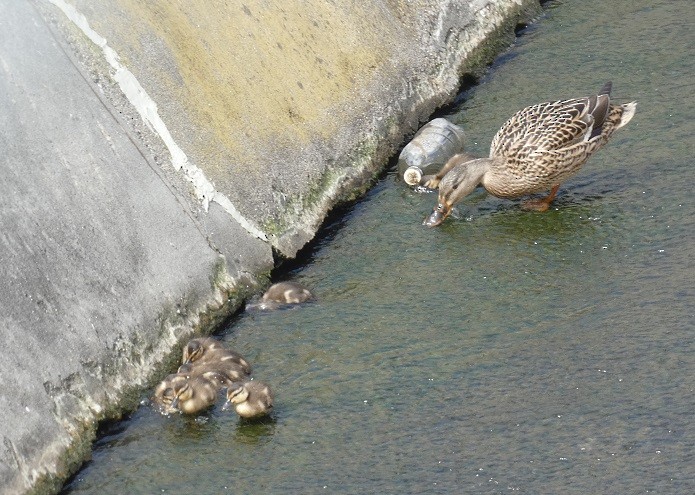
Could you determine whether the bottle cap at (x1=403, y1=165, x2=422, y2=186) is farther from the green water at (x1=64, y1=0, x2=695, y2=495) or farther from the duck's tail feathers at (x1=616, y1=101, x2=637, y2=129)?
the duck's tail feathers at (x1=616, y1=101, x2=637, y2=129)

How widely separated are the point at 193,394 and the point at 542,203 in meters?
3.01

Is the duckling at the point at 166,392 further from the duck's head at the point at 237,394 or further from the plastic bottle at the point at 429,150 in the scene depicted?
the plastic bottle at the point at 429,150

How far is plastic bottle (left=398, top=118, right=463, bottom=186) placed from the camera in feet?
26.4

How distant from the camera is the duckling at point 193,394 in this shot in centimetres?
570

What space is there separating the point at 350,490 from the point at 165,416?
44.9 inches

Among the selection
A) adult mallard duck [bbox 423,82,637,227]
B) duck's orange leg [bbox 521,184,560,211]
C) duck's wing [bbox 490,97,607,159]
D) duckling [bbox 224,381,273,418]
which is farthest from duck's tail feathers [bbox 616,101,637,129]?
duckling [bbox 224,381,273,418]

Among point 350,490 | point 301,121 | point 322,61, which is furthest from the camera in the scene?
point 322,61

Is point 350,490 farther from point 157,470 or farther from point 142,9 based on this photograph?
point 142,9

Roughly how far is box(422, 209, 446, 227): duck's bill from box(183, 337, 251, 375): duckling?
193cm

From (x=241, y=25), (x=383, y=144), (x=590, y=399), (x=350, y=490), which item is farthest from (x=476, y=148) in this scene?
(x=350, y=490)

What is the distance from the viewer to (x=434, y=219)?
24.7ft

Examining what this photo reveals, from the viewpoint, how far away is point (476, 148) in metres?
8.45

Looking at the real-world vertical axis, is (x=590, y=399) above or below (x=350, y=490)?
below

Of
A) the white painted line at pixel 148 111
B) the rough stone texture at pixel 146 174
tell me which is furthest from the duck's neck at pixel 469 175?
the white painted line at pixel 148 111
